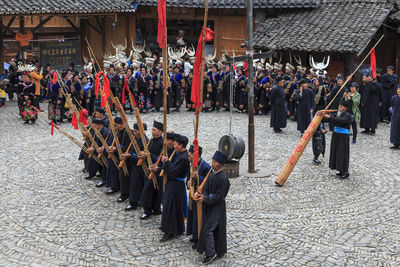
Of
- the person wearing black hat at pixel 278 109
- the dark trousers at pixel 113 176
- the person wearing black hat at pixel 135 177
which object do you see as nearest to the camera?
the person wearing black hat at pixel 135 177

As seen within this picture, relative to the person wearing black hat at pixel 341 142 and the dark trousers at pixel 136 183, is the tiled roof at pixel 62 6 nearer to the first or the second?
the dark trousers at pixel 136 183

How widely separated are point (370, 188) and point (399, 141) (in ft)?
13.0

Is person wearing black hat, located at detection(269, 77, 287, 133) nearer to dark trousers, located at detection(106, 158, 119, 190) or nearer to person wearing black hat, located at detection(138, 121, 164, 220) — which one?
dark trousers, located at detection(106, 158, 119, 190)

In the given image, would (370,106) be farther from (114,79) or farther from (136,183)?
(136,183)

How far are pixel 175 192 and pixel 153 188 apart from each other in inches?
31.6

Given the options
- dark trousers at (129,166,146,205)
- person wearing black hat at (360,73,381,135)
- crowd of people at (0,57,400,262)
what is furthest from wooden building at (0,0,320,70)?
dark trousers at (129,166,146,205)

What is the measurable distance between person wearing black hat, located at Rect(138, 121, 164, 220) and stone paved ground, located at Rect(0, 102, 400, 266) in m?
0.20

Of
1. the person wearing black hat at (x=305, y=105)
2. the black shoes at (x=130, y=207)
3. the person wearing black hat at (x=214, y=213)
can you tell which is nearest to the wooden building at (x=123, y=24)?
the person wearing black hat at (x=305, y=105)

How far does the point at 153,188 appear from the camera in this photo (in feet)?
26.0

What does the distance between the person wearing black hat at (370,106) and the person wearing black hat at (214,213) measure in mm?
9766

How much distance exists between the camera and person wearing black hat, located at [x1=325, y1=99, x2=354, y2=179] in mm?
10078

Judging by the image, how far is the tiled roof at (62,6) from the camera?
1884 cm

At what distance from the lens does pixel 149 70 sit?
18531 millimetres

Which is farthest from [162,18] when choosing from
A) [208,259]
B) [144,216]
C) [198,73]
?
[208,259]
